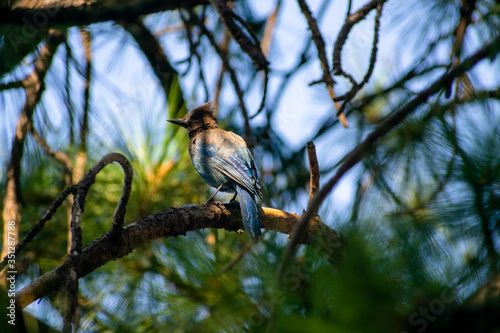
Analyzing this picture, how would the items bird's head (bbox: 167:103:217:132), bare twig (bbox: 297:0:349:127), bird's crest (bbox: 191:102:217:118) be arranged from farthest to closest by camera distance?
bird's crest (bbox: 191:102:217:118) < bird's head (bbox: 167:103:217:132) < bare twig (bbox: 297:0:349:127)

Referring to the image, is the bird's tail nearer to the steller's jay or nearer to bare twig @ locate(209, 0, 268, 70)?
the steller's jay

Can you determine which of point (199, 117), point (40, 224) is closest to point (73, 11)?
point (40, 224)

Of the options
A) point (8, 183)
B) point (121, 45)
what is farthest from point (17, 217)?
point (121, 45)

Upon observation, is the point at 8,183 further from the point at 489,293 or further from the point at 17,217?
the point at 489,293

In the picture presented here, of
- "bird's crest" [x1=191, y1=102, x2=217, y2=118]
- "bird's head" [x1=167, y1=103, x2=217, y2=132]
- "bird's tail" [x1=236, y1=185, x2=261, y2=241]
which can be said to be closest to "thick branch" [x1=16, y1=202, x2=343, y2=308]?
"bird's tail" [x1=236, y1=185, x2=261, y2=241]

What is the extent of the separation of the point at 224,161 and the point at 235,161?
0.32 feet

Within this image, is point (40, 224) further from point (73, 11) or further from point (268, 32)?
point (268, 32)

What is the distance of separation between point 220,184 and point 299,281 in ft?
8.98

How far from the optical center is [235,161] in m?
3.95

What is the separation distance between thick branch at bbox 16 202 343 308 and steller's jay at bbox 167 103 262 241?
159 mm

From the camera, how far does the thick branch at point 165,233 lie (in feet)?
5.41

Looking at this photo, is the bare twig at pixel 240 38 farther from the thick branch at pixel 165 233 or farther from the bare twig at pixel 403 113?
the bare twig at pixel 403 113

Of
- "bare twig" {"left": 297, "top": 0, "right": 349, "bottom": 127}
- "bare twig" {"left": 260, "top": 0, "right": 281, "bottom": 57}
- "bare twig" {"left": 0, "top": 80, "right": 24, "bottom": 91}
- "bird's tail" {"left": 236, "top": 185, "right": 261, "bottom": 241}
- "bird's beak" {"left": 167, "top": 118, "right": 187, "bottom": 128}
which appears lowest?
"bird's tail" {"left": 236, "top": 185, "right": 261, "bottom": 241}

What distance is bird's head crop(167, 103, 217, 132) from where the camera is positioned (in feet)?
14.4
